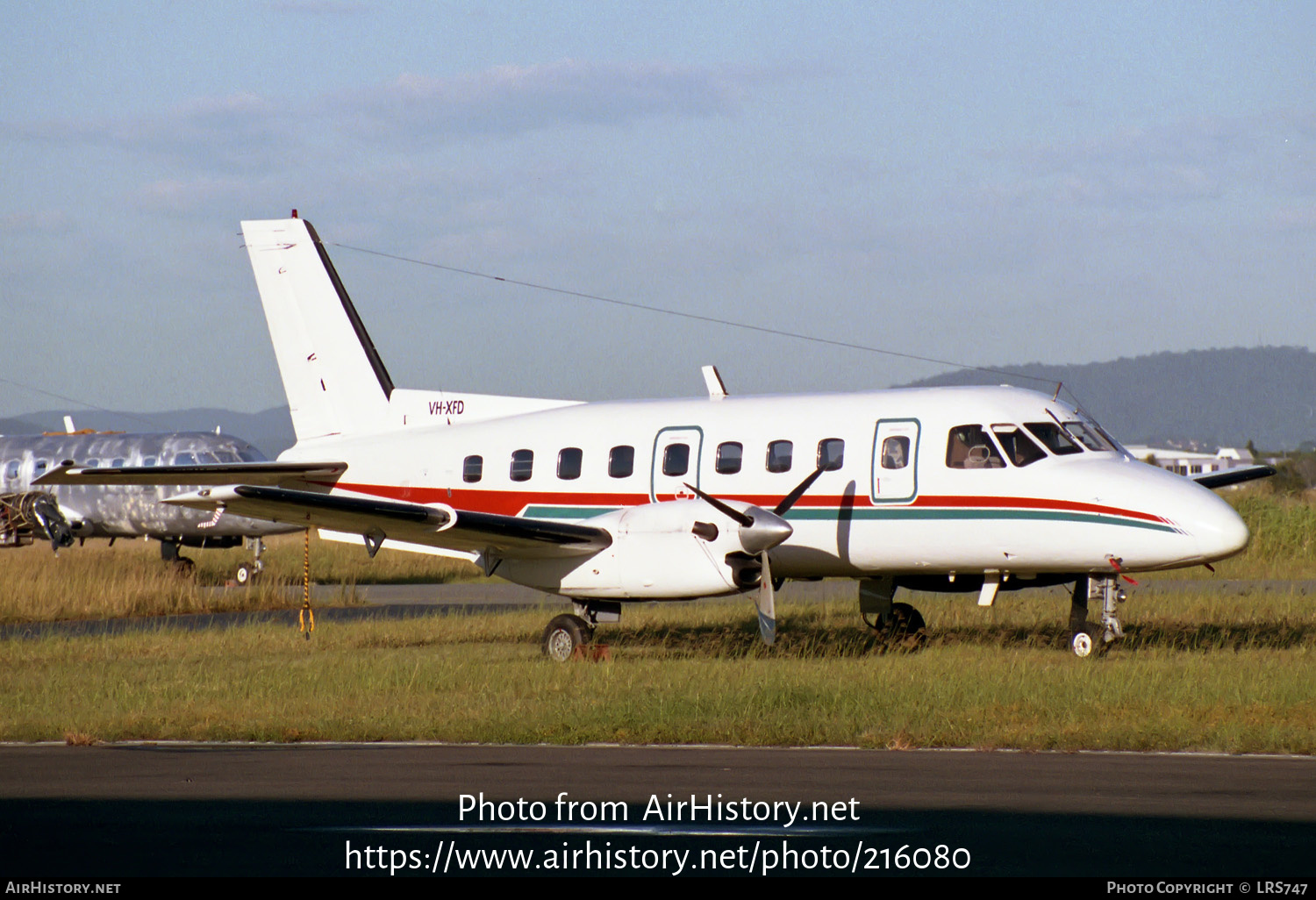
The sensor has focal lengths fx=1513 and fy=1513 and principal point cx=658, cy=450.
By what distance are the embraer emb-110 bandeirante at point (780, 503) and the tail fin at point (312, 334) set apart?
181 cm

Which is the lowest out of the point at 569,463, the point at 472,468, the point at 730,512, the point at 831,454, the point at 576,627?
the point at 576,627

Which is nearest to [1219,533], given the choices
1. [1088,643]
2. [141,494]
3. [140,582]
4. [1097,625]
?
[1097,625]

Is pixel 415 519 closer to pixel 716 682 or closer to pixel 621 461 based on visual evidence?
pixel 621 461

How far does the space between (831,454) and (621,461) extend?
2.79 m

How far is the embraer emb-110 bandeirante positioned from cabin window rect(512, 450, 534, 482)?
2cm

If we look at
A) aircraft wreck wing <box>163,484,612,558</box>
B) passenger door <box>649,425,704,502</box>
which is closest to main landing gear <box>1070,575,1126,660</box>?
passenger door <box>649,425,704,502</box>

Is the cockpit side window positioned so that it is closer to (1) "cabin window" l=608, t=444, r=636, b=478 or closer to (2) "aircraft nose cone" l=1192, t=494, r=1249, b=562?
(2) "aircraft nose cone" l=1192, t=494, r=1249, b=562

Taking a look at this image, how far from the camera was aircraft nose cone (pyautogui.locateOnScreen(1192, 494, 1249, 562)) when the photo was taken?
1580cm

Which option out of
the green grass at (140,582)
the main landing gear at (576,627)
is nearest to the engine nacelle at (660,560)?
the main landing gear at (576,627)

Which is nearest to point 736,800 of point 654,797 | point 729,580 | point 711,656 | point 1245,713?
point 654,797

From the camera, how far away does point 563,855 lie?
7492 millimetres

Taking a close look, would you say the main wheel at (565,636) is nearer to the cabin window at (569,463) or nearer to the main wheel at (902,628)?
the cabin window at (569,463)

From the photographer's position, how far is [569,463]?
1959cm

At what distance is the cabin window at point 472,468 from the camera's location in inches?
800
